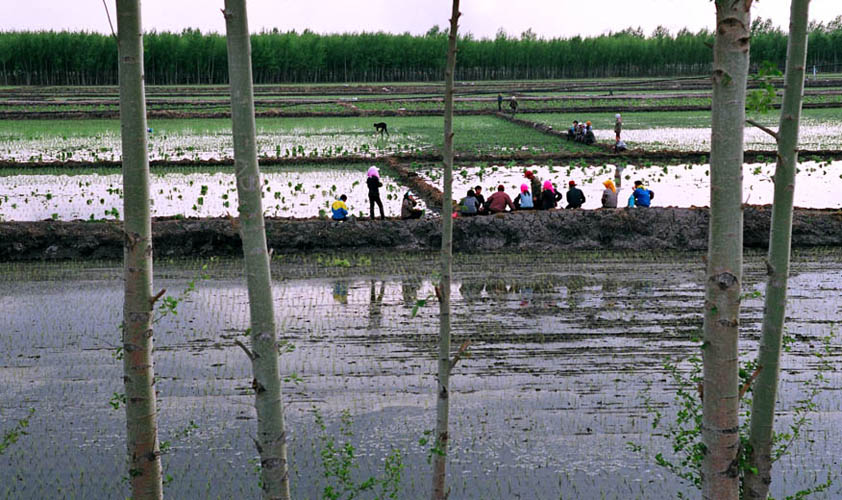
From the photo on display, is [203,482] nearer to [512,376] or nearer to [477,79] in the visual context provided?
[512,376]

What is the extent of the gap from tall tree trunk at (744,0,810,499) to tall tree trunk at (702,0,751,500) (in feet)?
3.79

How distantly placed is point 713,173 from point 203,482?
663 cm

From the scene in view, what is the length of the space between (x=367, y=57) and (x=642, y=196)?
317ft

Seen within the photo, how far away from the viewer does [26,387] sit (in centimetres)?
1164

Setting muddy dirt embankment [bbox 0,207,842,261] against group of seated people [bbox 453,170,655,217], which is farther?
group of seated people [bbox 453,170,655,217]

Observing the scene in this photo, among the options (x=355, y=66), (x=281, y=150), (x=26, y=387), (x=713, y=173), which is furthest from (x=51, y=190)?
(x=355, y=66)

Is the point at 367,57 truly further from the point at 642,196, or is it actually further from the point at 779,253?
the point at 779,253

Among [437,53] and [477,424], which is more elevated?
[437,53]

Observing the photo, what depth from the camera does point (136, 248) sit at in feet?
17.1

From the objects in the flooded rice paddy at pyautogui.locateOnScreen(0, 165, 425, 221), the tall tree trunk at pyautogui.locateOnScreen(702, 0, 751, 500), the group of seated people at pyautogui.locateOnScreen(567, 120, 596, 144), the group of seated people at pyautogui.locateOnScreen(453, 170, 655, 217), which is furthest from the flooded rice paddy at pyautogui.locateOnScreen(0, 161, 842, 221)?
the tall tree trunk at pyautogui.locateOnScreen(702, 0, 751, 500)

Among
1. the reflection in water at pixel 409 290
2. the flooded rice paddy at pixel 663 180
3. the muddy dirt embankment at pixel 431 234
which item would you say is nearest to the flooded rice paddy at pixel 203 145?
the flooded rice paddy at pixel 663 180

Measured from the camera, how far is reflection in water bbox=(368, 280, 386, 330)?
14.7m

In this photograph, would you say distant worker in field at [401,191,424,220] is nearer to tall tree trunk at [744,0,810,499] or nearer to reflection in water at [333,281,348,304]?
reflection in water at [333,281,348,304]

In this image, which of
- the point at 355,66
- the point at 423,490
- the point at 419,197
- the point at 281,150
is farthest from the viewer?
the point at 355,66
